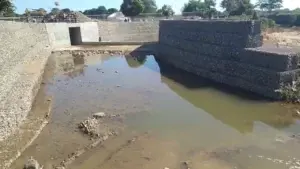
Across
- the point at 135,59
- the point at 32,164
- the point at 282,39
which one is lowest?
the point at 135,59

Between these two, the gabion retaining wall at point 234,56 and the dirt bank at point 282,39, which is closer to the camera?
the gabion retaining wall at point 234,56

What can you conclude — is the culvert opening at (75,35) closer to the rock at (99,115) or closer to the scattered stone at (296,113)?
the rock at (99,115)

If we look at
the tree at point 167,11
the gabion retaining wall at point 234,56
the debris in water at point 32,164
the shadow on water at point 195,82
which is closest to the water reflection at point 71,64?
the shadow on water at point 195,82

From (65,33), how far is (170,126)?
25.4 m

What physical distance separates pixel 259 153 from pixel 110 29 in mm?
31227

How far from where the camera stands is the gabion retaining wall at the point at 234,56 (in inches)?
583

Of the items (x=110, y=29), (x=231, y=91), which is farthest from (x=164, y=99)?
(x=110, y=29)

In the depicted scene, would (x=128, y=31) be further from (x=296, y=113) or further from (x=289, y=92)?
(x=296, y=113)

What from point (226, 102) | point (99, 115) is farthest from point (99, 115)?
point (226, 102)

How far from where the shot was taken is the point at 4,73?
14.4 metres

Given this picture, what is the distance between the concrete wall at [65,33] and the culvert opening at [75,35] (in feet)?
1.56

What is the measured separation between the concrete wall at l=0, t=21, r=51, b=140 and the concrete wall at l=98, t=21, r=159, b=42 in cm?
1013

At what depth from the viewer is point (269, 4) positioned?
2859 inches

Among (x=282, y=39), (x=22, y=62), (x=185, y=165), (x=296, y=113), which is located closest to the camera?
(x=185, y=165)
